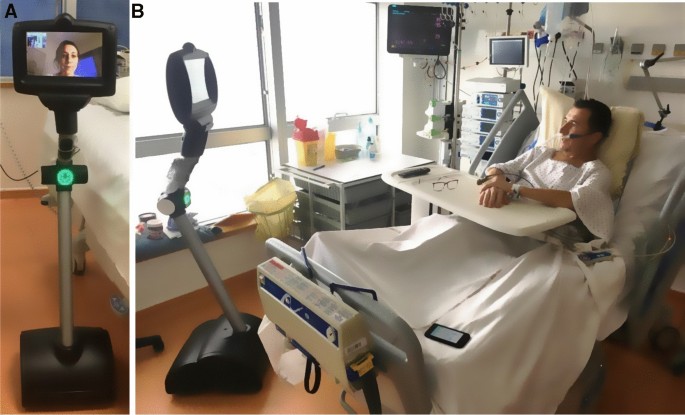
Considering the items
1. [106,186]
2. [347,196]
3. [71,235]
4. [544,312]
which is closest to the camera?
[544,312]

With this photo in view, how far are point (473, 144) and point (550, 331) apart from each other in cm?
178

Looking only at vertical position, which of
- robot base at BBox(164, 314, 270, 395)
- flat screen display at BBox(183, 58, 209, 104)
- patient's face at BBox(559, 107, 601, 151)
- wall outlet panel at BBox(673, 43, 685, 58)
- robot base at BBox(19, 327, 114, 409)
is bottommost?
robot base at BBox(164, 314, 270, 395)

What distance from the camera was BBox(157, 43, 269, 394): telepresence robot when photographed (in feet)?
5.53

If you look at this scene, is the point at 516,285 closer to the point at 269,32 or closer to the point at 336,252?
the point at 336,252

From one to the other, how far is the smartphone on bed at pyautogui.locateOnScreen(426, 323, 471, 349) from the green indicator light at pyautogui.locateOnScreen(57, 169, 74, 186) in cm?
118

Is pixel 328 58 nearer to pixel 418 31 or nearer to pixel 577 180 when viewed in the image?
pixel 418 31

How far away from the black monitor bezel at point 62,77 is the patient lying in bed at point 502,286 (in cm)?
81

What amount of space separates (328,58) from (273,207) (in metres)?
1.17

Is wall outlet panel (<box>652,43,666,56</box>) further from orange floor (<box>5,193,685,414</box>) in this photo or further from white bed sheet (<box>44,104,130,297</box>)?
white bed sheet (<box>44,104,130,297</box>)

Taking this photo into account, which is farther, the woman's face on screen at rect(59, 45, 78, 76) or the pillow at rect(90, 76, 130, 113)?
the pillow at rect(90, 76, 130, 113)

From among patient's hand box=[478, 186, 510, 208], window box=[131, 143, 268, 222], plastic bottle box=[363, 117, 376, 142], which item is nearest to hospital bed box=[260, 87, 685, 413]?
patient's hand box=[478, 186, 510, 208]

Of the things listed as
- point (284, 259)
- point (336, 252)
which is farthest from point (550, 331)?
point (284, 259)

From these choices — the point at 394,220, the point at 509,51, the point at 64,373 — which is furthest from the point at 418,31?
the point at 64,373

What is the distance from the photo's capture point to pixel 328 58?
10.8ft
